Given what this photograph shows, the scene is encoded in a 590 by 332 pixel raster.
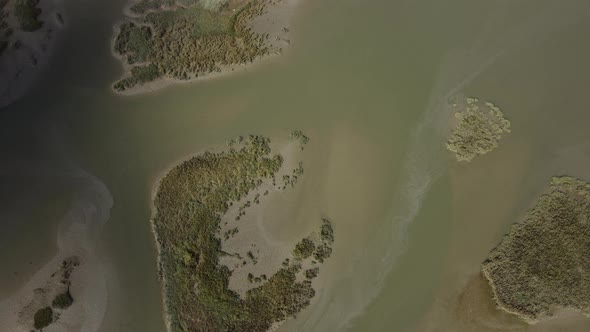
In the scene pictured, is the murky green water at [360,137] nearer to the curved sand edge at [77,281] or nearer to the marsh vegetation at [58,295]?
the curved sand edge at [77,281]

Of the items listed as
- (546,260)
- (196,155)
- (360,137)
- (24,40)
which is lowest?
(546,260)

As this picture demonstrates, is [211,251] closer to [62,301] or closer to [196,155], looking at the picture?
[196,155]

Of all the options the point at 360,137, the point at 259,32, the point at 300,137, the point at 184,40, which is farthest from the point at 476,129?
the point at 184,40

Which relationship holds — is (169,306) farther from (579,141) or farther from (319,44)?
(579,141)

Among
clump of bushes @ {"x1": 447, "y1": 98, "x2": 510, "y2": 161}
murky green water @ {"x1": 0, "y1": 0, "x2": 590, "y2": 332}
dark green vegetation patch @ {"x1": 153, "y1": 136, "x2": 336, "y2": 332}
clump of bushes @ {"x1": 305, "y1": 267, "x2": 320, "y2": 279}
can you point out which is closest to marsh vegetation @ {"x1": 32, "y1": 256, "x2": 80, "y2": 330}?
murky green water @ {"x1": 0, "y1": 0, "x2": 590, "y2": 332}

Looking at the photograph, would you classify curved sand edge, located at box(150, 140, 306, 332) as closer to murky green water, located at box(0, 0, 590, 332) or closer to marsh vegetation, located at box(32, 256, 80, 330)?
murky green water, located at box(0, 0, 590, 332)

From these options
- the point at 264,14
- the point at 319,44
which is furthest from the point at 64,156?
the point at 319,44
